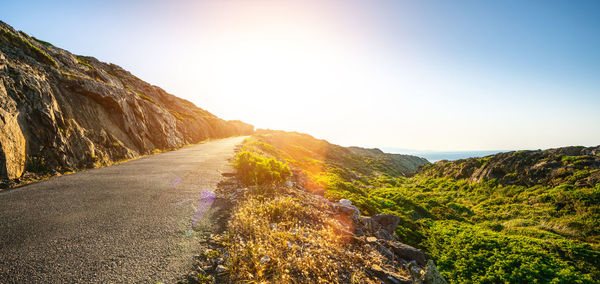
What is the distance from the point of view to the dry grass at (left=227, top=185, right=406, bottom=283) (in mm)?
4867

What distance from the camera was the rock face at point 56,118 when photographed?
36.2ft

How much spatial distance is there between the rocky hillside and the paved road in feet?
106

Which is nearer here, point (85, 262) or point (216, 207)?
point (85, 262)

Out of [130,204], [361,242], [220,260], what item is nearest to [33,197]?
[130,204]

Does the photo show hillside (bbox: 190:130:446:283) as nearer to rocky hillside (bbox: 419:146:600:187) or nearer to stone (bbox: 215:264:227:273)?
stone (bbox: 215:264:227:273)

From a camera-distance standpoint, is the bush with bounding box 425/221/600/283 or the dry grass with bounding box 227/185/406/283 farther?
the bush with bounding box 425/221/600/283

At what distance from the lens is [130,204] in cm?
802

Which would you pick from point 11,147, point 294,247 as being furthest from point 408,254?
point 11,147

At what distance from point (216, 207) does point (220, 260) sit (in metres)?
3.75

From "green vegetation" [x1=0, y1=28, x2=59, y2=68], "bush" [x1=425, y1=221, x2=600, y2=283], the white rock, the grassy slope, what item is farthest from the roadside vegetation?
"green vegetation" [x1=0, y1=28, x2=59, y2=68]

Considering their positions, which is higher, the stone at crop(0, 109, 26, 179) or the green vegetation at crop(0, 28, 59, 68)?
the green vegetation at crop(0, 28, 59, 68)

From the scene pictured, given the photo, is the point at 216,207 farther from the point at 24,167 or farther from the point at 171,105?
the point at 171,105

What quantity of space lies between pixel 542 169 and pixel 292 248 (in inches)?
1326

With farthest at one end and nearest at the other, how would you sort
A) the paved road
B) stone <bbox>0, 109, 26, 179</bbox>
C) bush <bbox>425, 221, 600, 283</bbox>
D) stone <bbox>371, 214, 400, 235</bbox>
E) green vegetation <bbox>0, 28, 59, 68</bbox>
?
green vegetation <bbox>0, 28, 59, 68</bbox> < stone <bbox>371, 214, 400, 235</bbox> < stone <bbox>0, 109, 26, 179</bbox> < bush <bbox>425, 221, 600, 283</bbox> < the paved road
